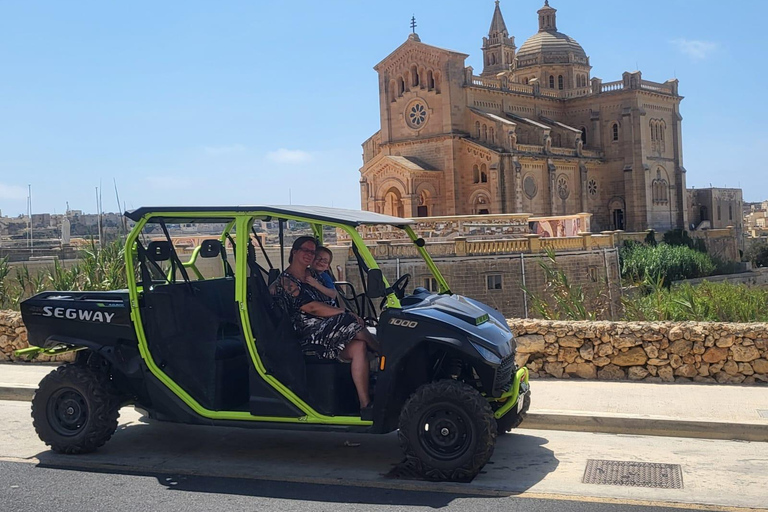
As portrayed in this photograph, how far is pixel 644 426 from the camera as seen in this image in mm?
7387

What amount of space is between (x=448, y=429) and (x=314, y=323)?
137 centimetres

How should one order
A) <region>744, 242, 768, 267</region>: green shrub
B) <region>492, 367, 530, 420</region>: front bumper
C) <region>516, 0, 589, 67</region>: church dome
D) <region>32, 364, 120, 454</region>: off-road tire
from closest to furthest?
<region>492, 367, 530, 420</region>: front bumper → <region>32, 364, 120, 454</region>: off-road tire → <region>744, 242, 768, 267</region>: green shrub → <region>516, 0, 589, 67</region>: church dome

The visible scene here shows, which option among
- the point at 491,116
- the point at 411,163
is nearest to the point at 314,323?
the point at 411,163

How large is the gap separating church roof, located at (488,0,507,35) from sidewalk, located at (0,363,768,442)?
69.3 metres

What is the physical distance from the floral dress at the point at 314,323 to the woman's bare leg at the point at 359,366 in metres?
0.06

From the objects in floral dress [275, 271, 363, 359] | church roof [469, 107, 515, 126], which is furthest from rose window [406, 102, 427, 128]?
floral dress [275, 271, 363, 359]

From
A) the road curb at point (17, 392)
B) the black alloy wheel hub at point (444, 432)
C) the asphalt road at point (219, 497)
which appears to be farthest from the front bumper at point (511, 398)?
the road curb at point (17, 392)

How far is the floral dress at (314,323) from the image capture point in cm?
632

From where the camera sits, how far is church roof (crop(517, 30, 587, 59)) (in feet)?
215

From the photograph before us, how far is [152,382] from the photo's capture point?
6.71 m

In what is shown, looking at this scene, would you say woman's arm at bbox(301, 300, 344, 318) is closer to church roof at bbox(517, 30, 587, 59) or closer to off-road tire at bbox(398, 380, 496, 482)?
off-road tire at bbox(398, 380, 496, 482)

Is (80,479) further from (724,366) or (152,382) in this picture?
(724,366)

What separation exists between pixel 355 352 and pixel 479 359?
1014 mm

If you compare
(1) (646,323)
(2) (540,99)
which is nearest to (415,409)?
(1) (646,323)
